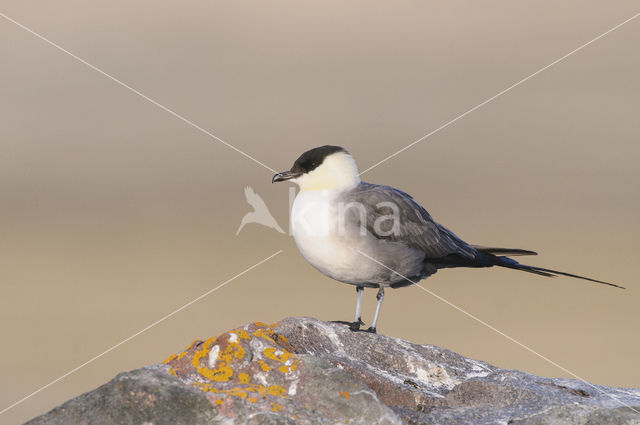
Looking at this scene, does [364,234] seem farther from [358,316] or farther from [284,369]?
[284,369]

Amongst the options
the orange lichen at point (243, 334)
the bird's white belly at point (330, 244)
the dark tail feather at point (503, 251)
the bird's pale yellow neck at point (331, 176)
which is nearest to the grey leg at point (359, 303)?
the bird's white belly at point (330, 244)

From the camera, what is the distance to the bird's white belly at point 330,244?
6.79m

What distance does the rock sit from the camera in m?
3.76

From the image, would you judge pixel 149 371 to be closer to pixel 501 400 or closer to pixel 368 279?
pixel 501 400

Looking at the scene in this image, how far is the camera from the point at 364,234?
277 inches

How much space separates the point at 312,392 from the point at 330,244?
2.84 m

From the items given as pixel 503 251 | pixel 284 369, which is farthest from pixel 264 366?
pixel 503 251

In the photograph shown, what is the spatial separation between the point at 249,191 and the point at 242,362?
3793mm

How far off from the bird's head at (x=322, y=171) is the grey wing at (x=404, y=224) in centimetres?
17

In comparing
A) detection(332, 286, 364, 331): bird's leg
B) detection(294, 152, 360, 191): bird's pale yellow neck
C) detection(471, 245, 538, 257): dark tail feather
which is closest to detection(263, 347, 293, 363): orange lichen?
detection(332, 286, 364, 331): bird's leg

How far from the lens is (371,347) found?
18.2 ft

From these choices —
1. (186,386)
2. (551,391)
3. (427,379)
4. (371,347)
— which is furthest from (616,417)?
(186,386)

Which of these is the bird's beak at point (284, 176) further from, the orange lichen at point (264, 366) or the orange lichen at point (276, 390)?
the orange lichen at point (276, 390)

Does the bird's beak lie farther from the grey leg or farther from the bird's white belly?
the grey leg
